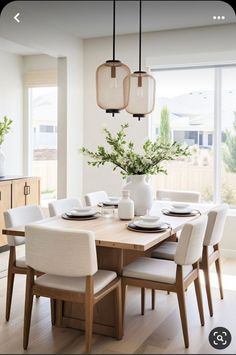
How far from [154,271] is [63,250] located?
0.67 meters

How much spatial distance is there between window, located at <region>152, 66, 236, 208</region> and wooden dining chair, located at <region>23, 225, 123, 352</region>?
2.71m

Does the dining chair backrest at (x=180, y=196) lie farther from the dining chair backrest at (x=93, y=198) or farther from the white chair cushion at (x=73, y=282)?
the white chair cushion at (x=73, y=282)

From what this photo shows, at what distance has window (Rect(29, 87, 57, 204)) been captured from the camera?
244 inches

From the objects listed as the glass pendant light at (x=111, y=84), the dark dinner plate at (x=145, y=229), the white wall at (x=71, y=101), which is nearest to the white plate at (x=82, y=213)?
the dark dinner plate at (x=145, y=229)

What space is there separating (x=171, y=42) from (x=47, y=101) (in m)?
2.06

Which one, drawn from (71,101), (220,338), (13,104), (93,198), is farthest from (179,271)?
(13,104)

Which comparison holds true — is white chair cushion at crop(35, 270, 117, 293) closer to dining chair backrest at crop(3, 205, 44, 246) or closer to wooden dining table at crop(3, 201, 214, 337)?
wooden dining table at crop(3, 201, 214, 337)

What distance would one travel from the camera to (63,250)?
2.45 meters

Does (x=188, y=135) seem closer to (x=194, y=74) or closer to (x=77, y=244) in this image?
(x=194, y=74)

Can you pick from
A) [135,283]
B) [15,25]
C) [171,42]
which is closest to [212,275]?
[135,283]

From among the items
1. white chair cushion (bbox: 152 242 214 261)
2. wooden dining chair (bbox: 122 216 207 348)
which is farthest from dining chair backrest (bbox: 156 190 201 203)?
wooden dining chair (bbox: 122 216 207 348)

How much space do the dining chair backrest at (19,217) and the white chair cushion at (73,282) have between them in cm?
57

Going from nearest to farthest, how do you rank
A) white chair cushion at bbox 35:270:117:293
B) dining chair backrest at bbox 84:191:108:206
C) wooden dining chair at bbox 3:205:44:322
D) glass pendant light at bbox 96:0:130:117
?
1. white chair cushion at bbox 35:270:117:293
2. wooden dining chair at bbox 3:205:44:322
3. glass pendant light at bbox 96:0:130:117
4. dining chair backrest at bbox 84:191:108:206

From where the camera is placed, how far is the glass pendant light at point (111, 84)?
336 centimetres
